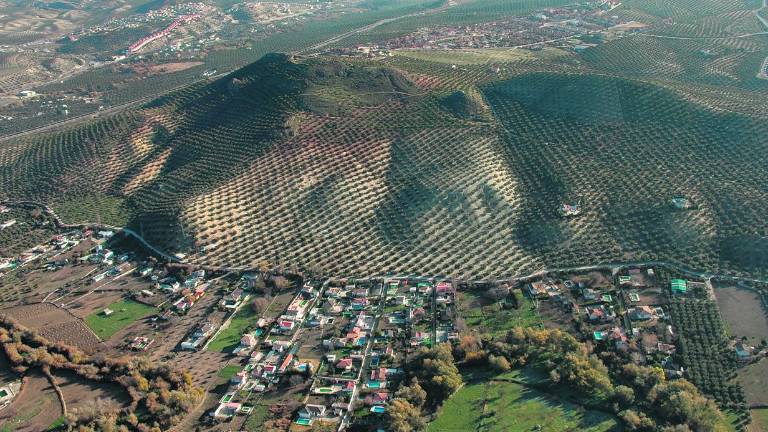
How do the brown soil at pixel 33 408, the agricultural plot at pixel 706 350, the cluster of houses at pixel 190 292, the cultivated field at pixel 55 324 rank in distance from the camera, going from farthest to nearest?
1. the cluster of houses at pixel 190 292
2. the cultivated field at pixel 55 324
3. the brown soil at pixel 33 408
4. the agricultural plot at pixel 706 350

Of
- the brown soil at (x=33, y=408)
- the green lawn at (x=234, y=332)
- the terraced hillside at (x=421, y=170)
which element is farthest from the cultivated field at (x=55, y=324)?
the terraced hillside at (x=421, y=170)

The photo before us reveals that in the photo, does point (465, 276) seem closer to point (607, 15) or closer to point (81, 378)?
point (81, 378)

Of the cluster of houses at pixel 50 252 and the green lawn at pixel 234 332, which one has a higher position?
the cluster of houses at pixel 50 252

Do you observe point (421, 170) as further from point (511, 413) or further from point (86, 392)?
point (86, 392)

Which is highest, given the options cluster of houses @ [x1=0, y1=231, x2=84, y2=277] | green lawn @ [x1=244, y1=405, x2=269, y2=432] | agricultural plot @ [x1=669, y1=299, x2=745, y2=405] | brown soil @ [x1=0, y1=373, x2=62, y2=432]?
cluster of houses @ [x1=0, y1=231, x2=84, y2=277]

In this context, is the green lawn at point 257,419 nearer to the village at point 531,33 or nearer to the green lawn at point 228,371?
the green lawn at point 228,371

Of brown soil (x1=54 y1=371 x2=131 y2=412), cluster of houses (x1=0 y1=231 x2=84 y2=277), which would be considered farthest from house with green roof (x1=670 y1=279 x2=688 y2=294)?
cluster of houses (x1=0 y1=231 x2=84 y2=277)

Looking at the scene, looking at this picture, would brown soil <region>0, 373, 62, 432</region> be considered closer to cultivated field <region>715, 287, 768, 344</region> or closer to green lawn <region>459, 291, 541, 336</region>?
green lawn <region>459, 291, 541, 336</region>
